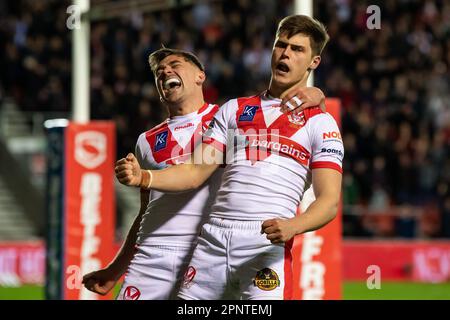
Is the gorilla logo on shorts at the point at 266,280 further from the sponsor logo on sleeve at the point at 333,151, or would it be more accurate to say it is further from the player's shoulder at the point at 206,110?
the player's shoulder at the point at 206,110

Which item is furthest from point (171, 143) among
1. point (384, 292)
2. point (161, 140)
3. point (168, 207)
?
point (384, 292)

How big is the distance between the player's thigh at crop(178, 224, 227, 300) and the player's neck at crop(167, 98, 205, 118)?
90cm

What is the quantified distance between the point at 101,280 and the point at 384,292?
32.5ft

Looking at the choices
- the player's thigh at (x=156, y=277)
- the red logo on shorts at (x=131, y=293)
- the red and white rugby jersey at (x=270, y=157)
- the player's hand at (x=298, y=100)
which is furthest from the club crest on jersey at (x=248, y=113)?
the red logo on shorts at (x=131, y=293)

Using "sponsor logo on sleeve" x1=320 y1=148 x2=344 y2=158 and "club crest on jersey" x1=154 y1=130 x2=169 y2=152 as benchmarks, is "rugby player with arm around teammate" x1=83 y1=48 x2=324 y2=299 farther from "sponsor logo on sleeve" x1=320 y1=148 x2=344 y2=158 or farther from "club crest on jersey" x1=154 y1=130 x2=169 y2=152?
"sponsor logo on sleeve" x1=320 y1=148 x2=344 y2=158

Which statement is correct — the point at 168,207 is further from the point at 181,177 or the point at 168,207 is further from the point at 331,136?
the point at 331,136

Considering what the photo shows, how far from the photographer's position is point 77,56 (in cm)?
1116

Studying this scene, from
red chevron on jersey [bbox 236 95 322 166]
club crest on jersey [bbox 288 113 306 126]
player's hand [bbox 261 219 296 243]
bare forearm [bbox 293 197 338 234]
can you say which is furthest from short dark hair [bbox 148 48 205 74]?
player's hand [bbox 261 219 296 243]

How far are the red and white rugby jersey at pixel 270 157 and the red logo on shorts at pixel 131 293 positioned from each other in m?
0.74

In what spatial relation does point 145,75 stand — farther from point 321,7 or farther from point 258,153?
point 258,153

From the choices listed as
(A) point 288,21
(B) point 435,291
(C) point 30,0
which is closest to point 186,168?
(A) point 288,21

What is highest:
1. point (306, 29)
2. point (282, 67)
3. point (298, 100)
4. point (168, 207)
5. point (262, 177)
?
point (306, 29)

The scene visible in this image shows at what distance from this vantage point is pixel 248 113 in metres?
Answer: 5.33

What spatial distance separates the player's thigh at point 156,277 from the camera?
18.9ft
